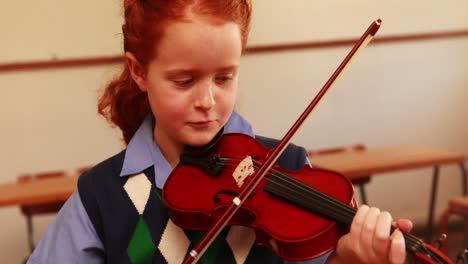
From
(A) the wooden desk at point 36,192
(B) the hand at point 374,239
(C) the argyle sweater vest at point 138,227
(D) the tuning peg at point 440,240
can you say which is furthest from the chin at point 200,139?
(A) the wooden desk at point 36,192

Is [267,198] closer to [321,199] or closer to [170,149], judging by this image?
[321,199]

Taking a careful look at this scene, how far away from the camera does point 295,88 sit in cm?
292

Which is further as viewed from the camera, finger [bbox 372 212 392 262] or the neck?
the neck

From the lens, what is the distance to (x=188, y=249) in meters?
0.90

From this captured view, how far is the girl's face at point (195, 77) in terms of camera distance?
815 millimetres

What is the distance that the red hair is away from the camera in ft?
2.76

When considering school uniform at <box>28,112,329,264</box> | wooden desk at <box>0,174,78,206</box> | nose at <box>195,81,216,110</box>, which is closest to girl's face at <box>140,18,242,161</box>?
nose at <box>195,81,216,110</box>

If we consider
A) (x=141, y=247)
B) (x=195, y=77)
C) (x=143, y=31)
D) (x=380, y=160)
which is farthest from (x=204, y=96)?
(x=380, y=160)

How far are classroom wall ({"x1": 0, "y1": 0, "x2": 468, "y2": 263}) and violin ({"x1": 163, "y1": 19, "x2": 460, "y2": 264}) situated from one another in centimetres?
132

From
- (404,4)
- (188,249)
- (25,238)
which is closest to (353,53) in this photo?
(188,249)

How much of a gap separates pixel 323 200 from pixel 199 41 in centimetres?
28

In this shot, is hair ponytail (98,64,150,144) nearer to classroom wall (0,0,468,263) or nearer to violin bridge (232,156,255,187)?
violin bridge (232,156,255,187)

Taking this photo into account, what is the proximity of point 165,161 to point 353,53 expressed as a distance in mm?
335

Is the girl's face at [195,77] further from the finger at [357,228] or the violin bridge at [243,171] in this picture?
the finger at [357,228]
